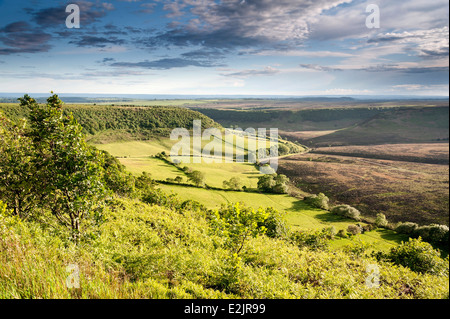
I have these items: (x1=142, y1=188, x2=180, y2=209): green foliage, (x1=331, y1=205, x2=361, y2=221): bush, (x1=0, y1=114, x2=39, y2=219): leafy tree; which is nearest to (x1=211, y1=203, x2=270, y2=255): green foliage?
(x1=0, y1=114, x2=39, y2=219): leafy tree

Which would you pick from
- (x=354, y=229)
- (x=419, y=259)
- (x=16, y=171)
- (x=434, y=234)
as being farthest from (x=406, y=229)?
(x=16, y=171)

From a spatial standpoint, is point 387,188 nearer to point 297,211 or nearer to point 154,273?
point 297,211

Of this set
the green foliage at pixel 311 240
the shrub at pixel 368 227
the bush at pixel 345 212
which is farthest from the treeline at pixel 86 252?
the shrub at pixel 368 227

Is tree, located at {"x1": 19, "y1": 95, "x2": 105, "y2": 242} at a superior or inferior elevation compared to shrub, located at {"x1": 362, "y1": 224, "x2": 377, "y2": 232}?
superior

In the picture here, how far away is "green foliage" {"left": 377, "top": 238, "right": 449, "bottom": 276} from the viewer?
20.9 m

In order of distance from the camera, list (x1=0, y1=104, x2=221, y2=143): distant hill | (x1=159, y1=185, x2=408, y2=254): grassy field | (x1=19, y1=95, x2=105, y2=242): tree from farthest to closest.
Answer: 1. (x1=0, y1=104, x2=221, y2=143): distant hill
2. (x1=159, y1=185, x2=408, y2=254): grassy field
3. (x1=19, y1=95, x2=105, y2=242): tree

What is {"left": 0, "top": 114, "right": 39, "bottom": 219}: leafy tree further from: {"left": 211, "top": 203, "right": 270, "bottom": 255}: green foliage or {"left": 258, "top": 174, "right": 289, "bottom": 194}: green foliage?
{"left": 258, "top": 174, "right": 289, "bottom": 194}: green foliage

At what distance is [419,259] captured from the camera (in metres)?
22.1

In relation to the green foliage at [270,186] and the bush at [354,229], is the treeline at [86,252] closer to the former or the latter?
the bush at [354,229]

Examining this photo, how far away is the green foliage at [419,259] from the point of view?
2090 cm

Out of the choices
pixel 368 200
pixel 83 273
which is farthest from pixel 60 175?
pixel 368 200
